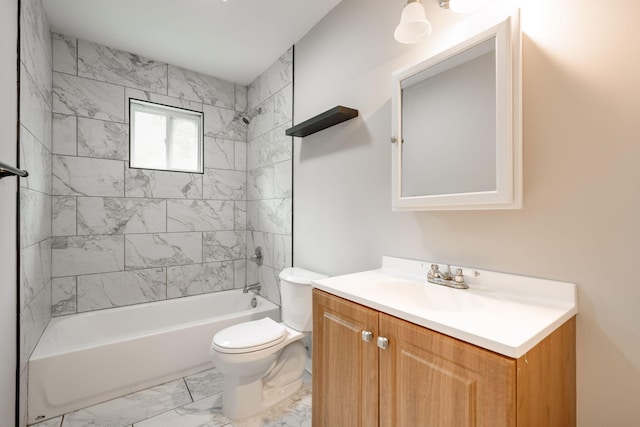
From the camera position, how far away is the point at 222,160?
10.2 feet

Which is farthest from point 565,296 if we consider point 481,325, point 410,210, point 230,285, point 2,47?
point 230,285

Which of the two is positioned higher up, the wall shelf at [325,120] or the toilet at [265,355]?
the wall shelf at [325,120]

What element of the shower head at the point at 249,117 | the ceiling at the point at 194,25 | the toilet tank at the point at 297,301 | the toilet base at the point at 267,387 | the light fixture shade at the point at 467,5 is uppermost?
the ceiling at the point at 194,25

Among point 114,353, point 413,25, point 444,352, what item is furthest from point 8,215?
point 413,25

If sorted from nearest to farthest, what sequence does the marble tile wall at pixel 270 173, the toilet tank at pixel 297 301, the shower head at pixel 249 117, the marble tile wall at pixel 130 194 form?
the toilet tank at pixel 297 301 → the marble tile wall at pixel 130 194 → the marble tile wall at pixel 270 173 → the shower head at pixel 249 117

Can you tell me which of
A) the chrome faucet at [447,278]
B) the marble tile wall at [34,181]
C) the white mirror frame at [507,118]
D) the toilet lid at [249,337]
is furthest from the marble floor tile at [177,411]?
the white mirror frame at [507,118]

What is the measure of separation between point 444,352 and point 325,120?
150cm

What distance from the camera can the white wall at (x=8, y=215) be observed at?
51.7 inches

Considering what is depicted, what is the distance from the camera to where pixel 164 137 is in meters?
2.91

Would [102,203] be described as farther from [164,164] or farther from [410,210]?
[410,210]

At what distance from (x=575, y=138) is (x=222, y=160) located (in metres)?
2.82

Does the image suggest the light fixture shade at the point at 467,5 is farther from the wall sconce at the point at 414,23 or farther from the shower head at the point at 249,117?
the shower head at the point at 249,117

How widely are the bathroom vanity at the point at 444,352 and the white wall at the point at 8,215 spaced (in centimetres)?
140

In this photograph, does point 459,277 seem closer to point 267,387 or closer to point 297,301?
point 297,301
